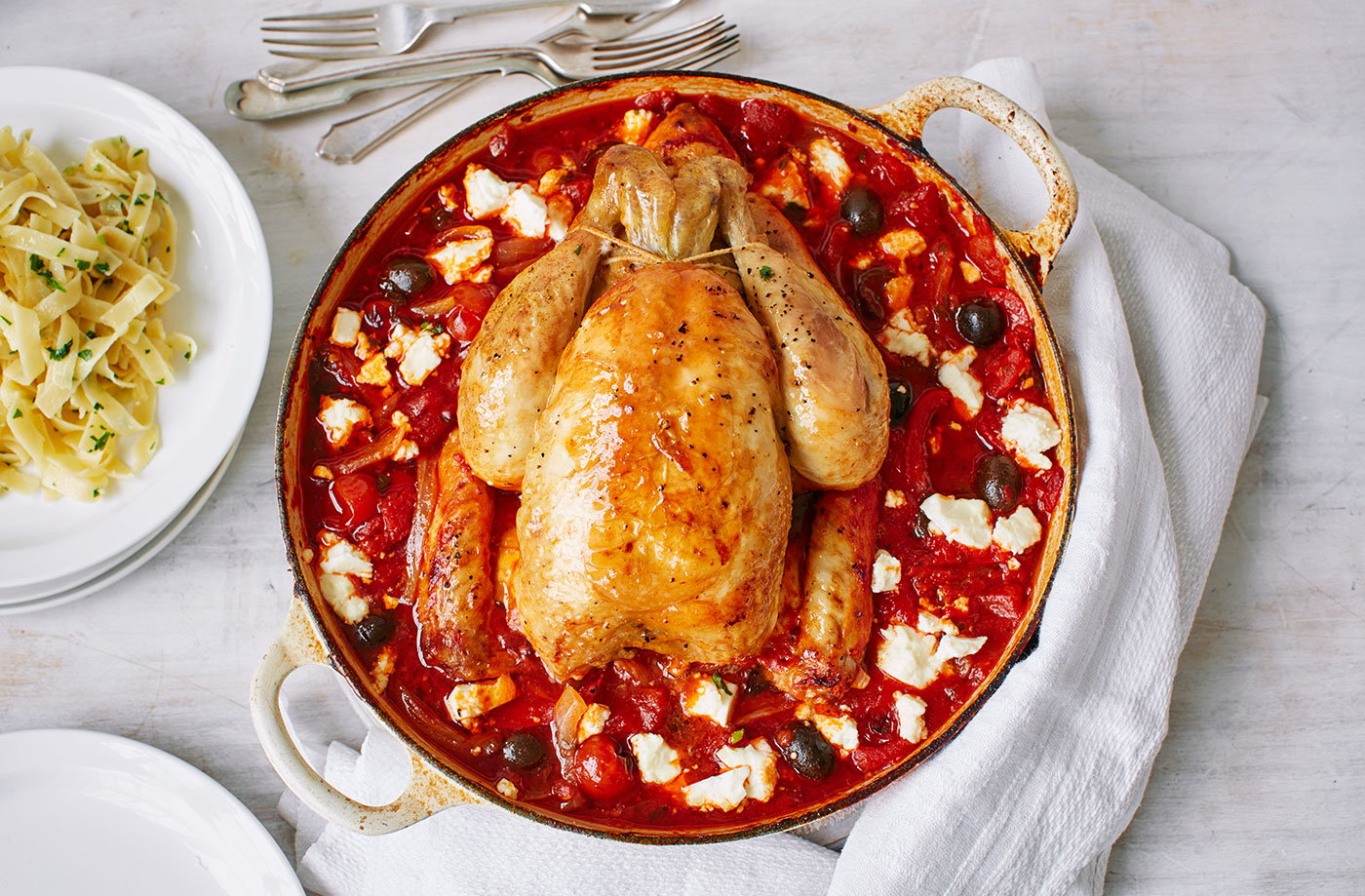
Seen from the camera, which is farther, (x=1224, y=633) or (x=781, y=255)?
(x=1224, y=633)

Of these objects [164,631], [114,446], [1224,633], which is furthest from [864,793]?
[114,446]

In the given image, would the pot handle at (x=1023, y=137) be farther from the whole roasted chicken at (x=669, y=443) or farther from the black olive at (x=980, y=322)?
the whole roasted chicken at (x=669, y=443)

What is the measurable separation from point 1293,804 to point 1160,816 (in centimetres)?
52

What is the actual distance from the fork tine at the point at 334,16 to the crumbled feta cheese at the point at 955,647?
3.22 metres

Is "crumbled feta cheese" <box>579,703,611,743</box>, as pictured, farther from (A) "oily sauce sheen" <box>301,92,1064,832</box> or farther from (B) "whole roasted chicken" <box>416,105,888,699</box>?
(B) "whole roasted chicken" <box>416,105,888,699</box>

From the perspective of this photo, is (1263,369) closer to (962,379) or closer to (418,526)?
(962,379)

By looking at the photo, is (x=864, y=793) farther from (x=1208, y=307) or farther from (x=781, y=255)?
(x=1208, y=307)

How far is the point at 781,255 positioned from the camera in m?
3.24

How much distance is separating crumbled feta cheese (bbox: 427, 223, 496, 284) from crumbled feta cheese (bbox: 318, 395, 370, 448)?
0.55 metres

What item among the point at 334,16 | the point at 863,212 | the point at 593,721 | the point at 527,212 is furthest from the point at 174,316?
the point at 863,212

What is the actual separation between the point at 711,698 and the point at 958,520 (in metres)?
1.01

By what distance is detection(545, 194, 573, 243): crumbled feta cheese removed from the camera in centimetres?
359

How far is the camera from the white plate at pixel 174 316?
3.76 meters

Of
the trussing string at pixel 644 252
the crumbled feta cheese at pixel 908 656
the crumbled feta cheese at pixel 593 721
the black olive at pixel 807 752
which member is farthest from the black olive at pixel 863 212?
the crumbled feta cheese at pixel 593 721
